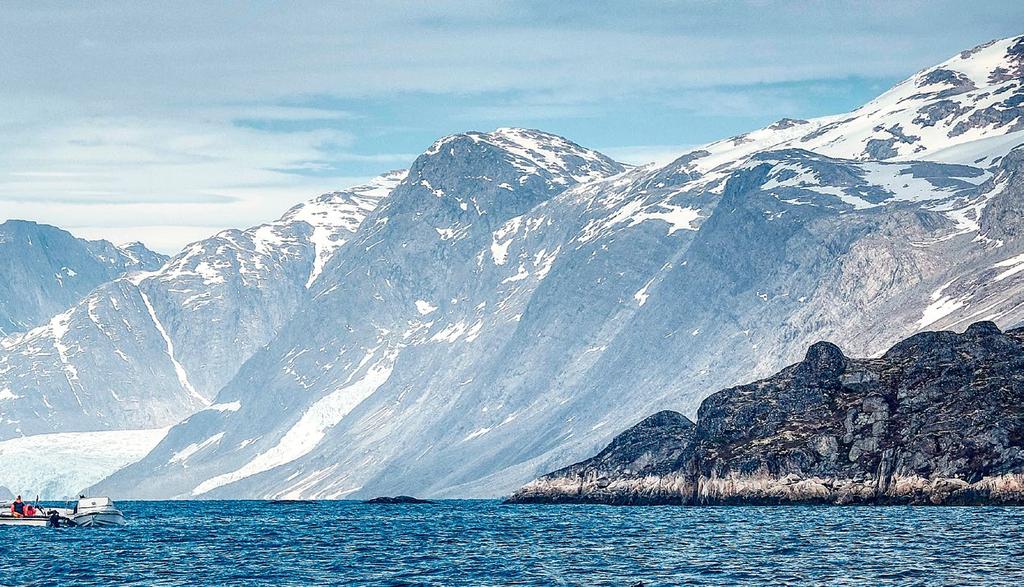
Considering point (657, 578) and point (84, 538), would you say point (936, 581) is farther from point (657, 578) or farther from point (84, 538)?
point (84, 538)

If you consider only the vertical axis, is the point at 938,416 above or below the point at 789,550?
above

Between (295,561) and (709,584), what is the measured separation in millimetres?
43253

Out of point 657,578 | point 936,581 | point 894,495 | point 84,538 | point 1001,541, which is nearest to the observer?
point 936,581

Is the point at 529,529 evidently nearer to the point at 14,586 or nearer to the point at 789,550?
the point at 789,550

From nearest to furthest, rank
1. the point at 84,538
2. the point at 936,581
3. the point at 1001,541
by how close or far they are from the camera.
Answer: the point at 936,581 → the point at 1001,541 → the point at 84,538

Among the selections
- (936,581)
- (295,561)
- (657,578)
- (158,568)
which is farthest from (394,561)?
Answer: (936,581)

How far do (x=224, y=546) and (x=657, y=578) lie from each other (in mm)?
64441

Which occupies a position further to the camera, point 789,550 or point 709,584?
point 789,550

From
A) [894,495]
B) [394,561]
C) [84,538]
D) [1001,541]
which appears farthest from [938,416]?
[84,538]

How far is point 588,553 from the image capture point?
135 m

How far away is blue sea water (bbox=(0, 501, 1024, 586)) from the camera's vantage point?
112312mm

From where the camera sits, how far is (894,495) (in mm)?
195500

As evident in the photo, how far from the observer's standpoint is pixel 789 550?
423 ft

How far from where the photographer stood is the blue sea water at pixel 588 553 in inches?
4422
